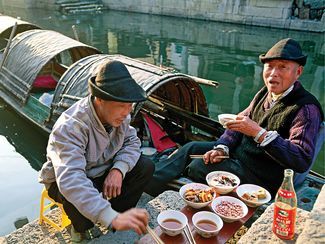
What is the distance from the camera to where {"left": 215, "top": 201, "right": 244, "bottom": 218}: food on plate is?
269 centimetres

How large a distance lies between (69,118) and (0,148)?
5.68m

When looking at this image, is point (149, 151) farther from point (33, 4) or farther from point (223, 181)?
point (33, 4)

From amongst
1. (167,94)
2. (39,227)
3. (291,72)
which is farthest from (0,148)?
(291,72)

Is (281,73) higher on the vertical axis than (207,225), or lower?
higher

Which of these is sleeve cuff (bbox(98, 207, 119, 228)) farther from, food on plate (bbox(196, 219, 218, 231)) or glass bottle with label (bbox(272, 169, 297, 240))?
glass bottle with label (bbox(272, 169, 297, 240))

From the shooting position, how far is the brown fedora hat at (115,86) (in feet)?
8.14

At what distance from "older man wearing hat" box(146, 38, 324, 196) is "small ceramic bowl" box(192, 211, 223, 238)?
102 cm

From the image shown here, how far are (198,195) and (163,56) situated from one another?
14744mm

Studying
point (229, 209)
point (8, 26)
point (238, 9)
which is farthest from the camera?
point (238, 9)

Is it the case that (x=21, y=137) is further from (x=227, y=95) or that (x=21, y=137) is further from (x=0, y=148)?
(x=227, y=95)

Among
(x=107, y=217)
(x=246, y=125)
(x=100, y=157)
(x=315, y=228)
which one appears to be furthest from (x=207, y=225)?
(x=246, y=125)

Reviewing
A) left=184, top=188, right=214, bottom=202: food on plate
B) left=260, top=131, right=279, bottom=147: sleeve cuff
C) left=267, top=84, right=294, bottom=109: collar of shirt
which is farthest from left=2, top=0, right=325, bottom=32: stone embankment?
left=184, top=188, right=214, bottom=202: food on plate

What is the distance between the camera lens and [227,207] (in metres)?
2.78

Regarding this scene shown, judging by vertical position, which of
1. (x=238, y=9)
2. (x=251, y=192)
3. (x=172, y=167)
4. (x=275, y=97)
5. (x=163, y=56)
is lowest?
(x=163, y=56)
